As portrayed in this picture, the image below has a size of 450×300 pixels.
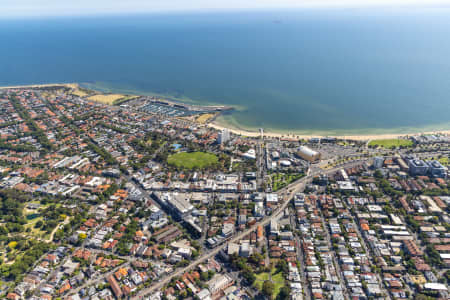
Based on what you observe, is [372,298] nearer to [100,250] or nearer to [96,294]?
[96,294]

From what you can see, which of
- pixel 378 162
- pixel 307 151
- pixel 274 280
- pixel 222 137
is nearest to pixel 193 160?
pixel 222 137

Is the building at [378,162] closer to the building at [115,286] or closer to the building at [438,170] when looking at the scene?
the building at [438,170]

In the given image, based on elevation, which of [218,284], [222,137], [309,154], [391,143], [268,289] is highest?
[222,137]

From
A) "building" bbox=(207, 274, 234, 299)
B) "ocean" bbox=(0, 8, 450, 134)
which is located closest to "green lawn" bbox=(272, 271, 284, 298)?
"building" bbox=(207, 274, 234, 299)

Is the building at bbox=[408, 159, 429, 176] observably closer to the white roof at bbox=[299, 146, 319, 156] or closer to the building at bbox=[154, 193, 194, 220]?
the white roof at bbox=[299, 146, 319, 156]

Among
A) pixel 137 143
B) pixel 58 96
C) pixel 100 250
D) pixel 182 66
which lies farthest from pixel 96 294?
pixel 182 66

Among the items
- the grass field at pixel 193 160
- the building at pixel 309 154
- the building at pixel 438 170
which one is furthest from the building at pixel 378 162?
the grass field at pixel 193 160

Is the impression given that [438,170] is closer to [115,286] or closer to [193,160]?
[193,160]
